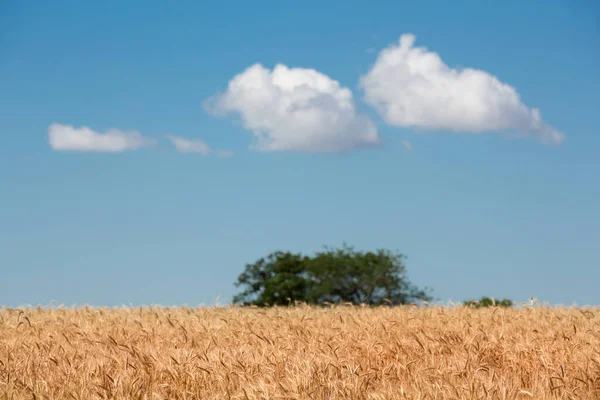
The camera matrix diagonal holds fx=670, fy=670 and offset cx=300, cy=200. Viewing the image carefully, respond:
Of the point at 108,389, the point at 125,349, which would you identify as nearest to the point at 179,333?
the point at 125,349

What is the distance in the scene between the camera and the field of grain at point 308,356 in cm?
548

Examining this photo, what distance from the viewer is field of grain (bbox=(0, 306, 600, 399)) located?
5484 mm

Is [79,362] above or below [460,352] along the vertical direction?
below

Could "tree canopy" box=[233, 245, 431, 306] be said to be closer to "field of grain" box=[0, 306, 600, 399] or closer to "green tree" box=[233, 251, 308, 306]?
"green tree" box=[233, 251, 308, 306]

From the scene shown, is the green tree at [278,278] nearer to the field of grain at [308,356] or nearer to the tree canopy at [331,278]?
the tree canopy at [331,278]

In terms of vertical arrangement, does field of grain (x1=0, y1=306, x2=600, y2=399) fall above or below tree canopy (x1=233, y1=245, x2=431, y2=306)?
below

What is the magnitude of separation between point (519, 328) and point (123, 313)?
697cm

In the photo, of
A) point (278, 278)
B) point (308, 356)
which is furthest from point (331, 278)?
point (308, 356)

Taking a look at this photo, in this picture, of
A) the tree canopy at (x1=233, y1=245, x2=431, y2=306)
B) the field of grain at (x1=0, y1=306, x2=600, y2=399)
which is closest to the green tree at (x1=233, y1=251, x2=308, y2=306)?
the tree canopy at (x1=233, y1=245, x2=431, y2=306)

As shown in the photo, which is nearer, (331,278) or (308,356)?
(308,356)

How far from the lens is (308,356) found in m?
6.75

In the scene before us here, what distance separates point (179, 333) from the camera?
920 cm

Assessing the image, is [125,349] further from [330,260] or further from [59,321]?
[330,260]

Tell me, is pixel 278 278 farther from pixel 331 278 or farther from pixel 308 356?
pixel 308 356
